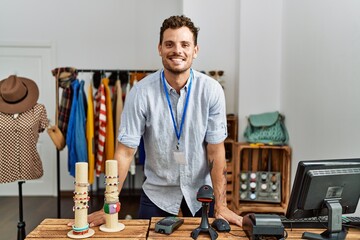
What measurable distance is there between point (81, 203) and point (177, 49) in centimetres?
74

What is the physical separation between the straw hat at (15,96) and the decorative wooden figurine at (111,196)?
61.2 inches

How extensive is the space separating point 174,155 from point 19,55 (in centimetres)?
354

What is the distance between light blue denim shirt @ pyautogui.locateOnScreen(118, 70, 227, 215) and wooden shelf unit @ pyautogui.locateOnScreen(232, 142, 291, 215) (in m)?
1.43

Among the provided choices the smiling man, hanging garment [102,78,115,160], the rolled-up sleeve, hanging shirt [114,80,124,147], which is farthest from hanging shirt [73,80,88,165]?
the rolled-up sleeve

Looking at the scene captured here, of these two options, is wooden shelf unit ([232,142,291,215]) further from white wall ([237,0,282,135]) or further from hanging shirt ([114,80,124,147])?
hanging shirt ([114,80,124,147])

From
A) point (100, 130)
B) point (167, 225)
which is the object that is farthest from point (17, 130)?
point (167, 225)

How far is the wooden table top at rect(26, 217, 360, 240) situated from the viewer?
1181 millimetres

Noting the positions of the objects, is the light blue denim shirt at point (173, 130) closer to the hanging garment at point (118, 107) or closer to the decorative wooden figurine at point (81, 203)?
the decorative wooden figurine at point (81, 203)

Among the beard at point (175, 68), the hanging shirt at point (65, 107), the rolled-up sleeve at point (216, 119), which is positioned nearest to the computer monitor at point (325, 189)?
the rolled-up sleeve at point (216, 119)

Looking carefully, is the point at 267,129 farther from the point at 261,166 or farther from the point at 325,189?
the point at 325,189

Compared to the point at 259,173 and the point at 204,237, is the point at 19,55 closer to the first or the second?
the point at 259,173

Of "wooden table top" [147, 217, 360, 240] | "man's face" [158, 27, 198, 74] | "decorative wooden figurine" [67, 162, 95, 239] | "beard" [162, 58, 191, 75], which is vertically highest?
"man's face" [158, 27, 198, 74]

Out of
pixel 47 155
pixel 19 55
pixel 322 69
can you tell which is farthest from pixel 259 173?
pixel 19 55

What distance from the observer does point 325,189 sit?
122 centimetres
